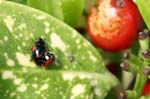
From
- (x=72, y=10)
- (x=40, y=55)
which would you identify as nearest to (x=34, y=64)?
(x=40, y=55)

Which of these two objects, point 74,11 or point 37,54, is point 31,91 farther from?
point 74,11

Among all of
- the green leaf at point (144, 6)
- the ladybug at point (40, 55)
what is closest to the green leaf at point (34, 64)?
the ladybug at point (40, 55)

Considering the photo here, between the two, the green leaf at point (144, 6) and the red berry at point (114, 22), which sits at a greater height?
the green leaf at point (144, 6)

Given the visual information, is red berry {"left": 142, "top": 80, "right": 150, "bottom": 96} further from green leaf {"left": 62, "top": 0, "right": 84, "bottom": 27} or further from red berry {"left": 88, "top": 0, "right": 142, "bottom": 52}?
green leaf {"left": 62, "top": 0, "right": 84, "bottom": 27}

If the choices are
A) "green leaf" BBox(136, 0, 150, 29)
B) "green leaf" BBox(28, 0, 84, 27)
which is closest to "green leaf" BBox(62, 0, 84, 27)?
"green leaf" BBox(28, 0, 84, 27)

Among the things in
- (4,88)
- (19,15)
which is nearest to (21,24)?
(19,15)

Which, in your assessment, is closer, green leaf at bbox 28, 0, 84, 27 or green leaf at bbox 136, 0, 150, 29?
green leaf at bbox 136, 0, 150, 29

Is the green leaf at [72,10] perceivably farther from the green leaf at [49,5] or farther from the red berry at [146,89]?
the red berry at [146,89]
